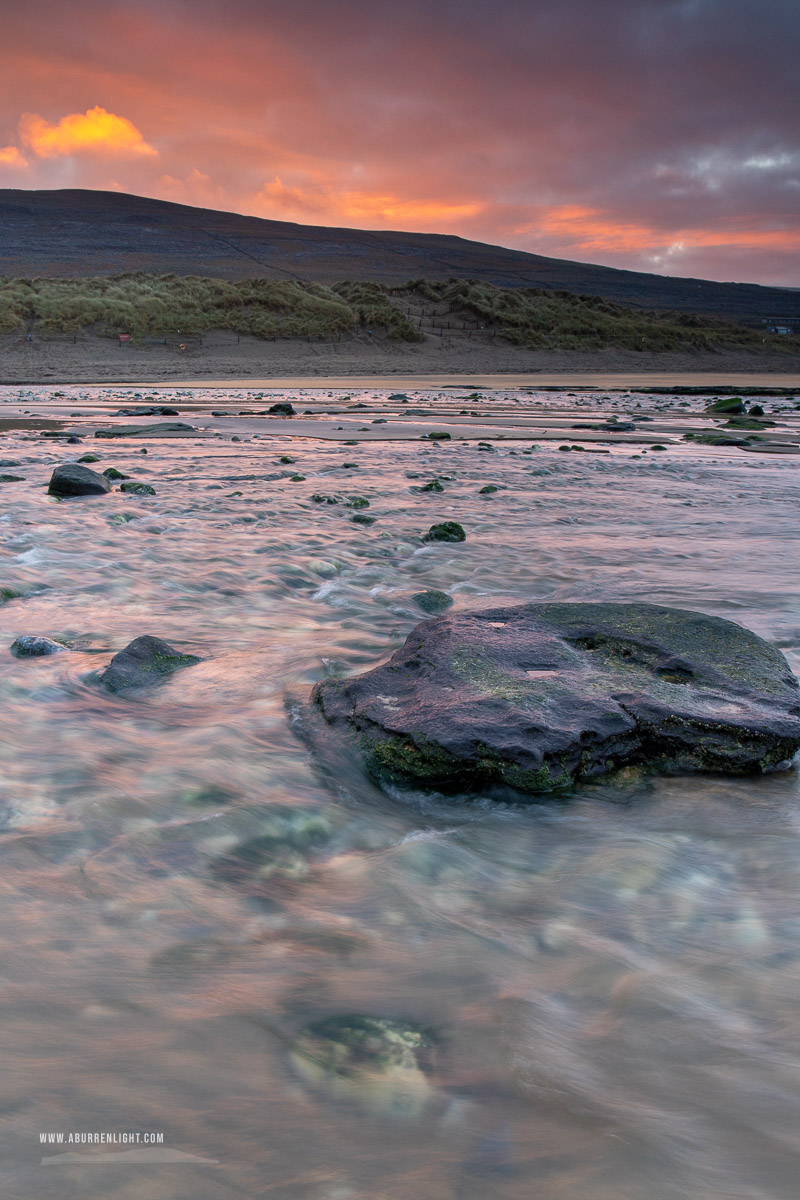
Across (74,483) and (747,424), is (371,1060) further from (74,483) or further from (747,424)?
(747,424)

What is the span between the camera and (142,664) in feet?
8.30

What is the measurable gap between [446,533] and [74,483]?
9.65 feet

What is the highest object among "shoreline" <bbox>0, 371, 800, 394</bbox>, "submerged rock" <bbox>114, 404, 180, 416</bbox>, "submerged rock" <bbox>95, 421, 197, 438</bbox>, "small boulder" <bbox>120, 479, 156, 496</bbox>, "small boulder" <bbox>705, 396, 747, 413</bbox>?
"shoreline" <bbox>0, 371, 800, 394</bbox>

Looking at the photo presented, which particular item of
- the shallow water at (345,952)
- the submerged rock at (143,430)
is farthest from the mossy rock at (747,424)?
the shallow water at (345,952)

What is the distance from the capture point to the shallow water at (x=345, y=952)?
0.96 m

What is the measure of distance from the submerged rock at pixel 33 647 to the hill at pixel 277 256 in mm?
60307

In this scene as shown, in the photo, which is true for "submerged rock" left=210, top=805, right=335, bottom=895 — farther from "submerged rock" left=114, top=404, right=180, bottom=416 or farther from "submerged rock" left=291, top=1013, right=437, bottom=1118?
"submerged rock" left=114, top=404, right=180, bottom=416

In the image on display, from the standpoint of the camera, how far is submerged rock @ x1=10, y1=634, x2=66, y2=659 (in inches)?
104

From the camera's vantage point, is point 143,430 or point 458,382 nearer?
point 143,430

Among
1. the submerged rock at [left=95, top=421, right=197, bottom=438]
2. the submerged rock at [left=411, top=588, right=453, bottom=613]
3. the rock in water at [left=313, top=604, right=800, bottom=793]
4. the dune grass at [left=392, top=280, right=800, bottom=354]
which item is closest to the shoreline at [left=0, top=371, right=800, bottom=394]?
the dune grass at [left=392, top=280, right=800, bottom=354]

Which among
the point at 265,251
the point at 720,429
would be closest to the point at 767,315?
the point at 265,251

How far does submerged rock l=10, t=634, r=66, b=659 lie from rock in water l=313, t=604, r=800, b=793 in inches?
38.4

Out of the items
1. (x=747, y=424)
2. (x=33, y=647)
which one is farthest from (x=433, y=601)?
(x=747, y=424)

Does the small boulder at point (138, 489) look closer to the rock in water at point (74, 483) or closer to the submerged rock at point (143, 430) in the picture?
the rock in water at point (74, 483)
